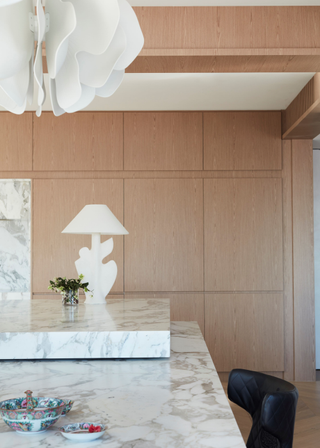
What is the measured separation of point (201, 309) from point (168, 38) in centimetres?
265

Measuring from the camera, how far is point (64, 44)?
1099mm

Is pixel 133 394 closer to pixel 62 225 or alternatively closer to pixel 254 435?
pixel 254 435

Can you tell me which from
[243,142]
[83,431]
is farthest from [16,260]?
[83,431]

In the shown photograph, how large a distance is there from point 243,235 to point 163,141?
4.08 ft

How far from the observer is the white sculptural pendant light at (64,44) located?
1.09 metres

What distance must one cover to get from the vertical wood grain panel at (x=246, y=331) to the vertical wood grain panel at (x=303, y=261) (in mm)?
175

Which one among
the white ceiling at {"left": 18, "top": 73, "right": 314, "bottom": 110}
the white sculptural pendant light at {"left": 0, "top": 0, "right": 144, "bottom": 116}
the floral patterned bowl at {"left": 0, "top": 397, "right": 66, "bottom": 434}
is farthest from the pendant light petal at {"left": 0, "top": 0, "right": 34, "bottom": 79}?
the white ceiling at {"left": 18, "top": 73, "right": 314, "bottom": 110}

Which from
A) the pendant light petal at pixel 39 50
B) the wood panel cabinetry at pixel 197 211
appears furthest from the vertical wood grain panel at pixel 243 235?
the pendant light petal at pixel 39 50

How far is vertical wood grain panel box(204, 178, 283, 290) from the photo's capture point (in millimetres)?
4355

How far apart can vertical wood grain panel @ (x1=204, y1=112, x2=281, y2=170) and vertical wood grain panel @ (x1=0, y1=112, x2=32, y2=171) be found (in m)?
1.80

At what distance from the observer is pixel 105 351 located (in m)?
2.05

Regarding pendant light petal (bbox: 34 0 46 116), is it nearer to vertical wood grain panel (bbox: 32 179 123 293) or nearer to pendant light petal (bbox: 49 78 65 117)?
pendant light petal (bbox: 49 78 65 117)

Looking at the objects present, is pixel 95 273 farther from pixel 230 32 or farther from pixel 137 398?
pixel 230 32

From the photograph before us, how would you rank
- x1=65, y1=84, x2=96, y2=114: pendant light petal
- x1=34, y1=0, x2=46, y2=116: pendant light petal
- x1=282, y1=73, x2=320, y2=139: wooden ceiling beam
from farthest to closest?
x1=282, y1=73, x2=320, y2=139: wooden ceiling beam → x1=65, y1=84, x2=96, y2=114: pendant light petal → x1=34, y1=0, x2=46, y2=116: pendant light petal
